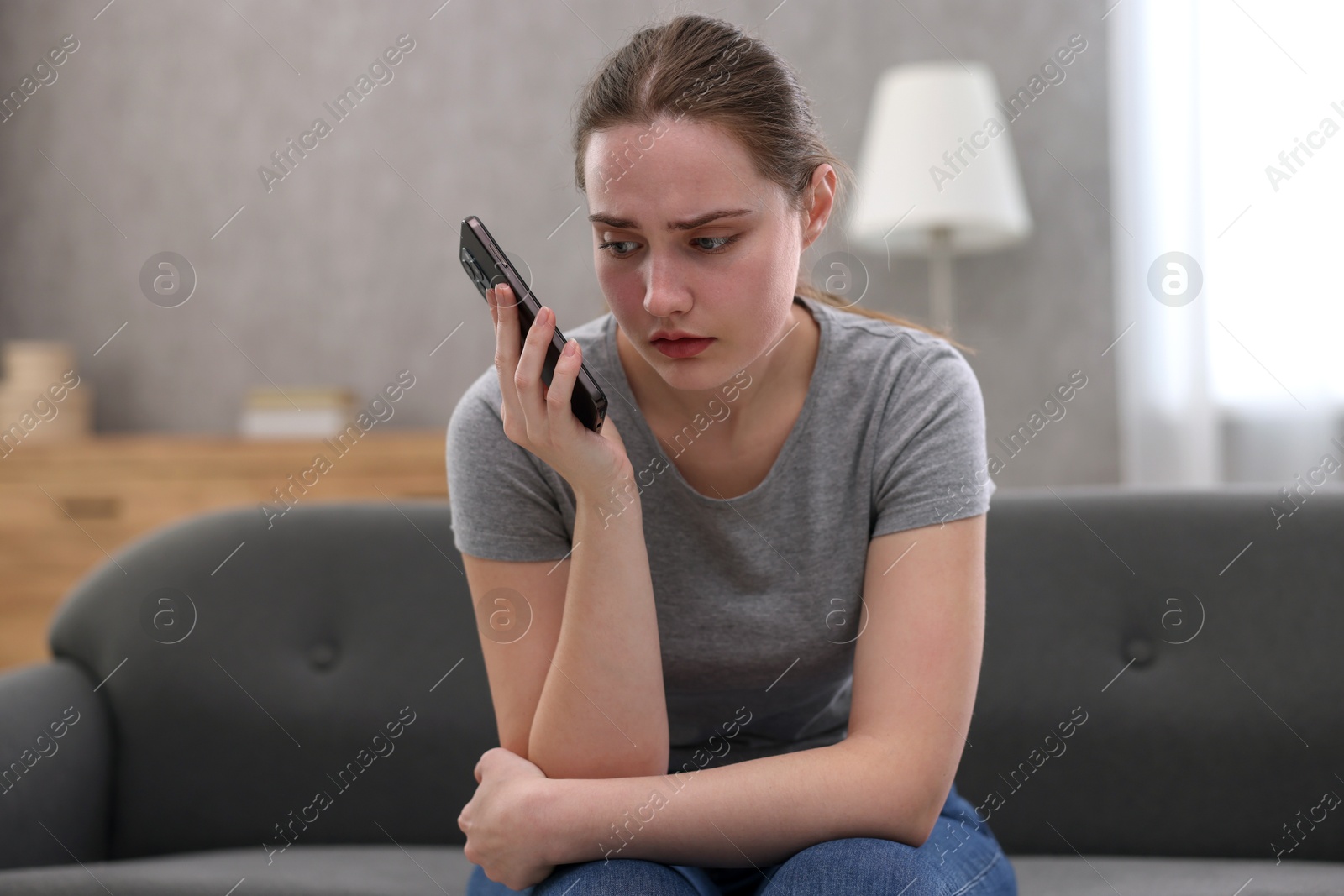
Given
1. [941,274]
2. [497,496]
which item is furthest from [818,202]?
[941,274]

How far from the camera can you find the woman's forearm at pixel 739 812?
2.85ft

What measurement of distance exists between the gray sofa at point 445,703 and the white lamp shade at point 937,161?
119 cm

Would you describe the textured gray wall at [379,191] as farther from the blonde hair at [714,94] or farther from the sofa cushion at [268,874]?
the sofa cushion at [268,874]

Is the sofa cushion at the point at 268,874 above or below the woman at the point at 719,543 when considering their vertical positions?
below

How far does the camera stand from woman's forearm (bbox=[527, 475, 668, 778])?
938 mm

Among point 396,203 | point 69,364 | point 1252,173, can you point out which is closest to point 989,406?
point 1252,173

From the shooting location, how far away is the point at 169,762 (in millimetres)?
1330

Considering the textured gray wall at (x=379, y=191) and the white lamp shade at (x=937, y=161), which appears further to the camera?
the textured gray wall at (x=379, y=191)

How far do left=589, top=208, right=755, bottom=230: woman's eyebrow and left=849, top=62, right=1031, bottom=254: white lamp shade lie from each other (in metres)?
1.57

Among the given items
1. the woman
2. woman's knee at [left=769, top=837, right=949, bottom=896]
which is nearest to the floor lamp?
the woman

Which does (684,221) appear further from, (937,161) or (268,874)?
(937,161)

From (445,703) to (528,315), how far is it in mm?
615

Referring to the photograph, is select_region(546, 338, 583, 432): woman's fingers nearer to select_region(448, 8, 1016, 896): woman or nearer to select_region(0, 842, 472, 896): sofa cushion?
select_region(448, 8, 1016, 896): woman

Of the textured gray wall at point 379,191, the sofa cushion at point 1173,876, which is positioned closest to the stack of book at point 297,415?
the textured gray wall at point 379,191
